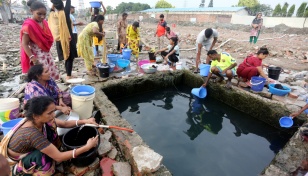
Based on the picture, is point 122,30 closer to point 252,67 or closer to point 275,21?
point 252,67

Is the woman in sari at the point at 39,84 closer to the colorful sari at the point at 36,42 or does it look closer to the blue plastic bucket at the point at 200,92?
the colorful sari at the point at 36,42

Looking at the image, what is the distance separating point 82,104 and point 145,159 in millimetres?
1472

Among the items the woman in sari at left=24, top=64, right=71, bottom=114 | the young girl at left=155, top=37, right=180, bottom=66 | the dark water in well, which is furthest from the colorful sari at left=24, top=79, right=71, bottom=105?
the young girl at left=155, top=37, right=180, bottom=66

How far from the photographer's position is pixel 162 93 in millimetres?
5391

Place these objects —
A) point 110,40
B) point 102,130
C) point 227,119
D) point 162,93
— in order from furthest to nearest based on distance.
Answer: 1. point 110,40
2. point 162,93
3. point 227,119
4. point 102,130

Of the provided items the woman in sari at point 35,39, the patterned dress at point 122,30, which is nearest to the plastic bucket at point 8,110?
the woman in sari at point 35,39

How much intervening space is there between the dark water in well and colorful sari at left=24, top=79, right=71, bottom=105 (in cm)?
140

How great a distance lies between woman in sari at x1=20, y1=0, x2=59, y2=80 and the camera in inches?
114

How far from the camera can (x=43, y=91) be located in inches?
99.0

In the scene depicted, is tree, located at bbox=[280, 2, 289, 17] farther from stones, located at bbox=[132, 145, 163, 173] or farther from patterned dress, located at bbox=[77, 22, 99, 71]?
stones, located at bbox=[132, 145, 163, 173]

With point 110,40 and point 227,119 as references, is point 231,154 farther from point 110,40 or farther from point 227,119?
point 110,40

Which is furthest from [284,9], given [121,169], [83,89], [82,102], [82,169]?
[82,169]

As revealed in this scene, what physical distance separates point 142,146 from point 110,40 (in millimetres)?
8285

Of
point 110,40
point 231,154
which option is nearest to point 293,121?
point 231,154
